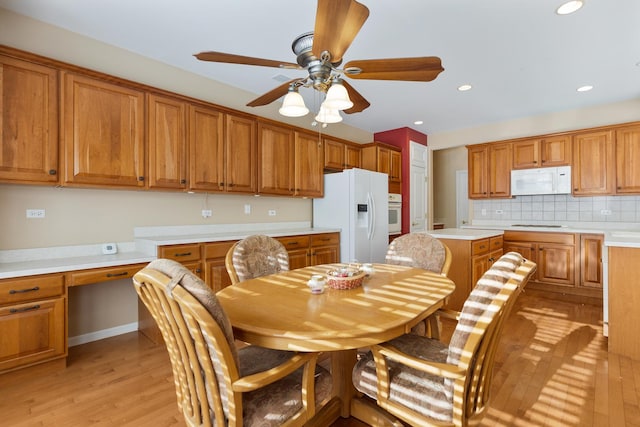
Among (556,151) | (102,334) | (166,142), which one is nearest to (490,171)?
(556,151)

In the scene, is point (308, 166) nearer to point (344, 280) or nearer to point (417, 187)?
point (417, 187)

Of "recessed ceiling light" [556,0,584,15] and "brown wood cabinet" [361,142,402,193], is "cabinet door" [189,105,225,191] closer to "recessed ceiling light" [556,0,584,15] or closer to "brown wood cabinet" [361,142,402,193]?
"brown wood cabinet" [361,142,402,193]

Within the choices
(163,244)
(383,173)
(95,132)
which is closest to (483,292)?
(163,244)

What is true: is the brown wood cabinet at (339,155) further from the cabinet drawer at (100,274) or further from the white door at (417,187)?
the cabinet drawer at (100,274)

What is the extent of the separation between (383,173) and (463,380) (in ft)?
13.0

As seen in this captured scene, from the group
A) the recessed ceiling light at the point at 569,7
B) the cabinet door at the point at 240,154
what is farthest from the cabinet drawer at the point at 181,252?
the recessed ceiling light at the point at 569,7

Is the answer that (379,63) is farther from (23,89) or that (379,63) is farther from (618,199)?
(618,199)

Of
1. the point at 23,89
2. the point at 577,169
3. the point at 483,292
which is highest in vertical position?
the point at 23,89

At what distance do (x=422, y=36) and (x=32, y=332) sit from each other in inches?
143

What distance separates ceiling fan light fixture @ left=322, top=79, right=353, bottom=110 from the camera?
1.68 meters

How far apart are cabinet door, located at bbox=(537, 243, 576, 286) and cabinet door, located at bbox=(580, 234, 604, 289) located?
0.33ft

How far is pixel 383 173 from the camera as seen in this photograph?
Result: 4.81 metres

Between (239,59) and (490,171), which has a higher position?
(239,59)

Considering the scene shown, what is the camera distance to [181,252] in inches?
107
